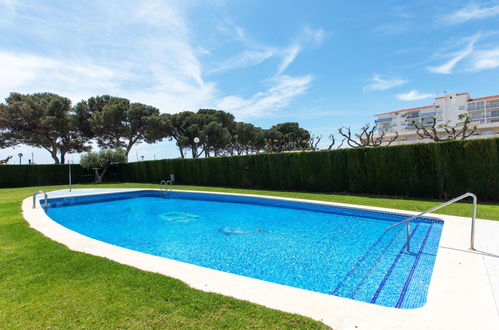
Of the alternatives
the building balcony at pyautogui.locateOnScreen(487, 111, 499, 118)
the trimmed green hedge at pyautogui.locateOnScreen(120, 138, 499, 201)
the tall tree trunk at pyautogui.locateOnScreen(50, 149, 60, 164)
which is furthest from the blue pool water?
the building balcony at pyautogui.locateOnScreen(487, 111, 499, 118)

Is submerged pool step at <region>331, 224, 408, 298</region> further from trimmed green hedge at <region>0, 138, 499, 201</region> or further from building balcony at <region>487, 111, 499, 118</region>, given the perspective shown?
building balcony at <region>487, 111, 499, 118</region>

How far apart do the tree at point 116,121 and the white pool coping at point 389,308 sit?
25.6 m

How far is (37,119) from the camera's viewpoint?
2389 cm

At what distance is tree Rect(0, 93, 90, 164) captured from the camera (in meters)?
23.2

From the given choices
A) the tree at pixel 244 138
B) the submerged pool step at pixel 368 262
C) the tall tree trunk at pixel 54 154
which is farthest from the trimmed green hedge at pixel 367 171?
the tree at pixel 244 138

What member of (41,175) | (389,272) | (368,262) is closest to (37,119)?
(41,175)

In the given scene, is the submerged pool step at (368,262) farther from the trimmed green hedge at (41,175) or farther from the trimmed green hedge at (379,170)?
the trimmed green hedge at (41,175)

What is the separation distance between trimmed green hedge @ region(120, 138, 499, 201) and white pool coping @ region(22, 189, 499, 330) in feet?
19.9

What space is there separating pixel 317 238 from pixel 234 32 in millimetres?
9568

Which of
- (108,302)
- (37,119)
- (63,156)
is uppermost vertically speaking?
(37,119)

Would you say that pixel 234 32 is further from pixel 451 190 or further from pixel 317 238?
pixel 451 190

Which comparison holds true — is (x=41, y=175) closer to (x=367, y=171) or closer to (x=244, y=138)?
(x=244, y=138)

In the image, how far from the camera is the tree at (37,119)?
2322 cm

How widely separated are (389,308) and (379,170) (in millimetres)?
9911
